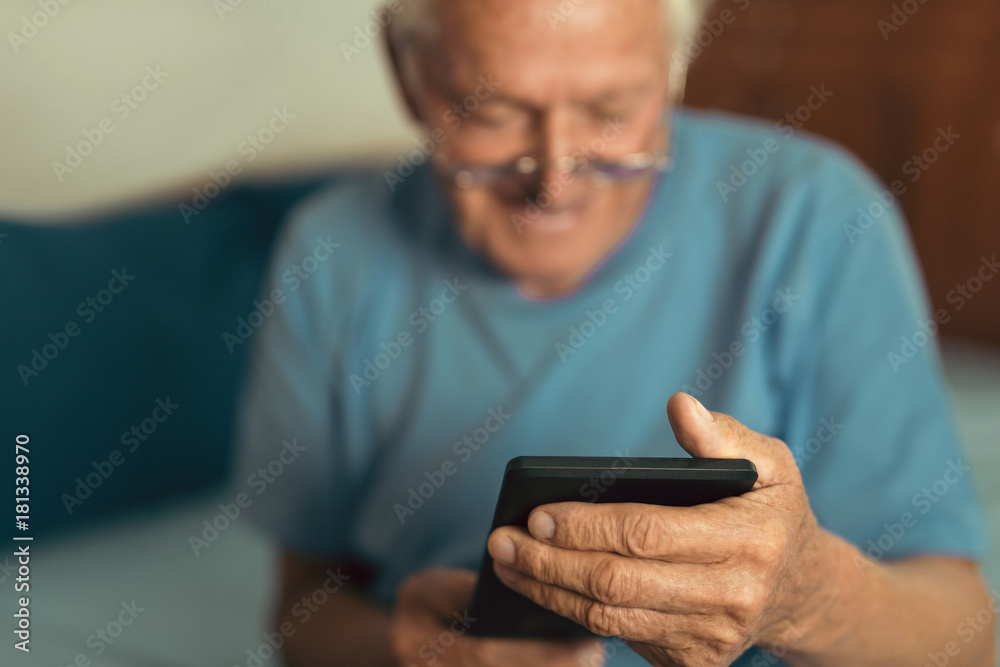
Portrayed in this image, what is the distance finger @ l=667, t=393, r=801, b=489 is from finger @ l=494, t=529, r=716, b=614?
67 millimetres


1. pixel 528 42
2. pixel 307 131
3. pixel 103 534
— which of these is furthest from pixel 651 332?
pixel 307 131

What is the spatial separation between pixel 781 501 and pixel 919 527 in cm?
27

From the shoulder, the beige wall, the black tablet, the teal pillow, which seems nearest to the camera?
the black tablet

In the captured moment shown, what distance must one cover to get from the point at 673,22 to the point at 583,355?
0.32 m

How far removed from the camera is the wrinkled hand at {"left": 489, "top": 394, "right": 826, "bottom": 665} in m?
0.50

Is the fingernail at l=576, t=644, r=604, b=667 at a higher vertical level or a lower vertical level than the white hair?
lower

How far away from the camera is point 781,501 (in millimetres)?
528

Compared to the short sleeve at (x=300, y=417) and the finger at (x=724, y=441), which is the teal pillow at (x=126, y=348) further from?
the finger at (x=724, y=441)

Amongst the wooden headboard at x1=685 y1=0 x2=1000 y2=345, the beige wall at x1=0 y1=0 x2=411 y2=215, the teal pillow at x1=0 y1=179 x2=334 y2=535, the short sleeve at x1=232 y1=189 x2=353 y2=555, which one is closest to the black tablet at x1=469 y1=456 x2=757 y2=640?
the short sleeve at x1=232 y1=189 x2=353 y2=555

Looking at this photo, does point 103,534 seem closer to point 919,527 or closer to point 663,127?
point 663,127

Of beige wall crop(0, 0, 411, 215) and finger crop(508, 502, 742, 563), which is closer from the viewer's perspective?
finger crop(508, 502, 742, 563)

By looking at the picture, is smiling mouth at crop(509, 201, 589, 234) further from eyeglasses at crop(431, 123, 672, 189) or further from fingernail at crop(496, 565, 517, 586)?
fingernail at crop(496, 565, 517, 586)

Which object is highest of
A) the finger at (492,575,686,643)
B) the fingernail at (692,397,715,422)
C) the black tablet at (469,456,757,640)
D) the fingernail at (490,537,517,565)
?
the fingernail at (692,397,715,422)

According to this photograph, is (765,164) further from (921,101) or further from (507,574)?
(921,101)
